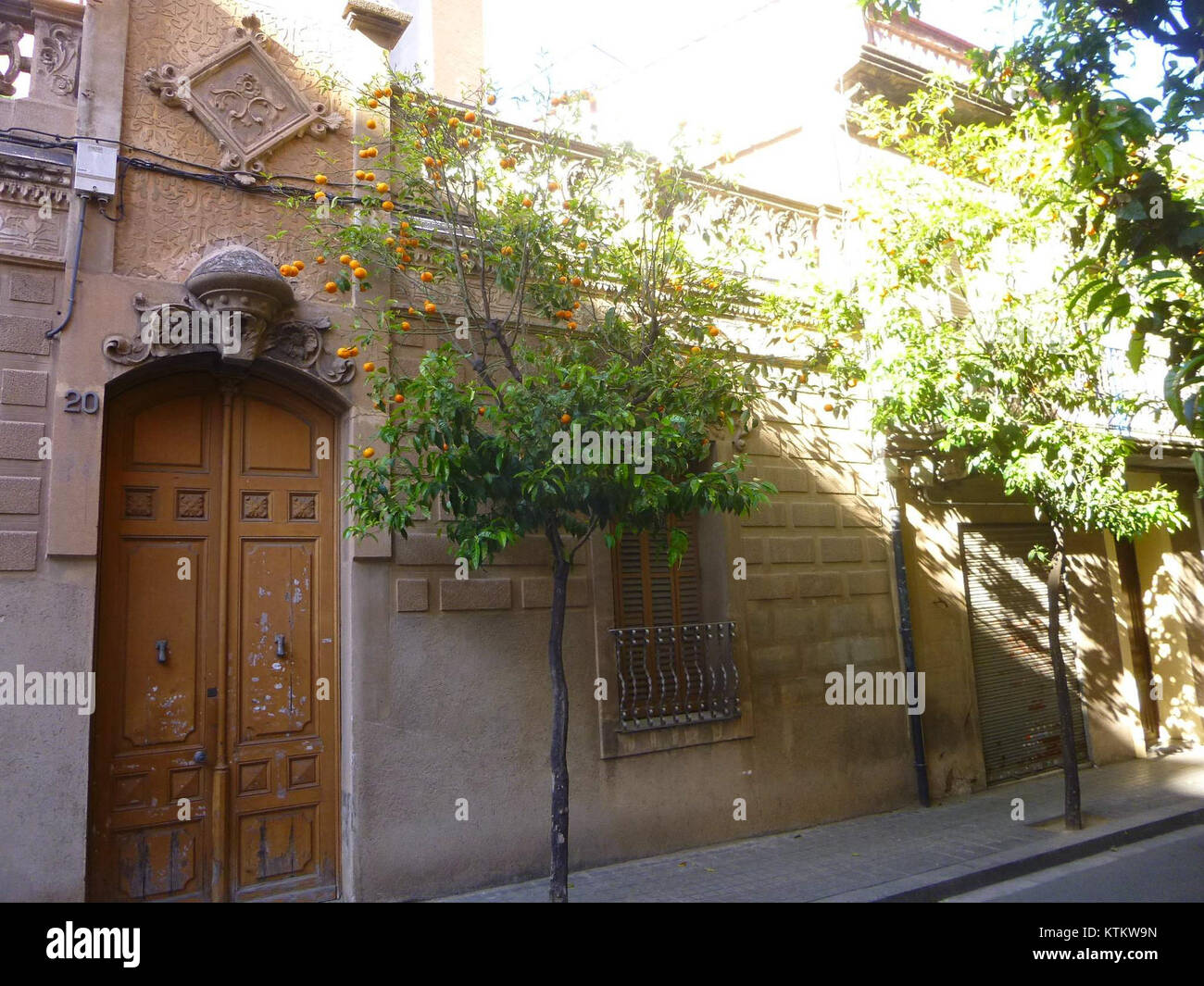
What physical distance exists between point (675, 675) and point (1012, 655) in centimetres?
509

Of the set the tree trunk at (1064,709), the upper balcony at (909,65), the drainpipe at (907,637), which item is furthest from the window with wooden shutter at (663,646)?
the upper balcony at (909,65)

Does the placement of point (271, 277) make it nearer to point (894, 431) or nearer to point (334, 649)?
point (334, 649)

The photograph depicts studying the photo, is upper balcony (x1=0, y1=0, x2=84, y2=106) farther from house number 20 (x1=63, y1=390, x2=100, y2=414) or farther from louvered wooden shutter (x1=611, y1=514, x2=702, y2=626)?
louvered wooden shutter (x1=611, y1=514, x2=702, y2=626)

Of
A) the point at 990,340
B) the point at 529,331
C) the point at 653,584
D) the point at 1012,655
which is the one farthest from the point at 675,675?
the point at 1012,655

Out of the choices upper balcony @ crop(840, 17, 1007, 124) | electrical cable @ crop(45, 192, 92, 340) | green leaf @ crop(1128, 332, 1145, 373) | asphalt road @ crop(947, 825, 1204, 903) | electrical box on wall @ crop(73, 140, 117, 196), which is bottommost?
asphalt road @ crop(947, 825, 1204, 903)

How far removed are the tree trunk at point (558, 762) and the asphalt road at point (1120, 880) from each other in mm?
3294

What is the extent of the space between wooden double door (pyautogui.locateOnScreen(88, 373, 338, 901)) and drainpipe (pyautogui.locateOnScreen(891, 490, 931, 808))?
5943mm

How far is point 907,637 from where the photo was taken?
31.9ft

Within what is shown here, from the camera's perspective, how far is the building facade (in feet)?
19.5

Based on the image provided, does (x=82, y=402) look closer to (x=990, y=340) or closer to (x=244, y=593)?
(x=244, y=593)

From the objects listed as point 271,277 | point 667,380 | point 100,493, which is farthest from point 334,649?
point 667,380

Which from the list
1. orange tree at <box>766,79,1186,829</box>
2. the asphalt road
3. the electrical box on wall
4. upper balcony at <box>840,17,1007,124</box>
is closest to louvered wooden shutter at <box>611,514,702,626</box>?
orange tree at <box>766,79,1186,829</box>
